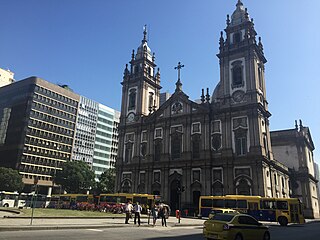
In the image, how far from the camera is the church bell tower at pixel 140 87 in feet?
185

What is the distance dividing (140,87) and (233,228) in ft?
152

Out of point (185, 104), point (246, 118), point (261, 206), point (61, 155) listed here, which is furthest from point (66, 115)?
point (261, 206)

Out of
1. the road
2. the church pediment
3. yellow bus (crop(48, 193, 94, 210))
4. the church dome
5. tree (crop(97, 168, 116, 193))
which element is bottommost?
the road

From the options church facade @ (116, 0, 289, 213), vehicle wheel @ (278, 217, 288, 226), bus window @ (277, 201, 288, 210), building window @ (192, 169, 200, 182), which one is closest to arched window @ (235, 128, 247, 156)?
church facade @ (116, 0, 289, 213)

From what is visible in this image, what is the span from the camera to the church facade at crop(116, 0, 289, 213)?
137 ft

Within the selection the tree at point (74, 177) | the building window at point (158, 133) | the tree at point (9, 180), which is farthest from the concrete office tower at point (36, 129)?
the building window at point (158, 133)

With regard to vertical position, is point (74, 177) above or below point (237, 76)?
below

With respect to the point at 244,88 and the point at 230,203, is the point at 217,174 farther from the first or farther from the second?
the point at 244,88

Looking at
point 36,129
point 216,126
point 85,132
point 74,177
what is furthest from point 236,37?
point 85,132

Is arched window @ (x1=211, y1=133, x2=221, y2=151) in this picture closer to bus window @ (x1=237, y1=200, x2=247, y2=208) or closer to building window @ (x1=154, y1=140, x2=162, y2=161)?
building window @ (x1=154, y1=140, x2=162, y2=161)

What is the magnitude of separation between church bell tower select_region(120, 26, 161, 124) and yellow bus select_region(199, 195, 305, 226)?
25.5m

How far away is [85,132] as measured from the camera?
91.9 m

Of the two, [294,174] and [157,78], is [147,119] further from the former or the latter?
[294,174]

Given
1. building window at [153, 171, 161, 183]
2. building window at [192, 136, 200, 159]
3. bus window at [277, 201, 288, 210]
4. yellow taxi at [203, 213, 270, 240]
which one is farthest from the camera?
building window at [153, 171, 161, 183]
